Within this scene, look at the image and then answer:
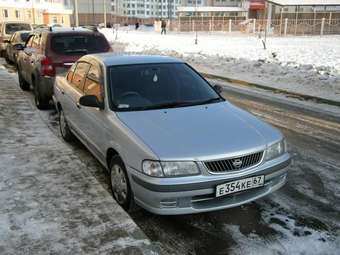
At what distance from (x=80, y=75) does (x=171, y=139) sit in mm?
2551

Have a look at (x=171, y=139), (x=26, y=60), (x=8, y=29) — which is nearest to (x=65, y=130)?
(x=171, y=139)

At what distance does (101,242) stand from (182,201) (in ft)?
2.61

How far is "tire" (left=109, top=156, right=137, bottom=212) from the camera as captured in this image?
13.5 feet

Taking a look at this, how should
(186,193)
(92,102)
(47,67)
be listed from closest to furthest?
(186,193) < (92,102) < (47,67)

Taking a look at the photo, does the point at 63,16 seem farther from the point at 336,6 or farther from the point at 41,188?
the point at 41,188

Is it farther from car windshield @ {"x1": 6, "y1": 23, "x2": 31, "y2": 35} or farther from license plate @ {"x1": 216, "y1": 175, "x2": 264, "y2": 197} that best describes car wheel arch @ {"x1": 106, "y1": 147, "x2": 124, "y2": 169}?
car windshield @ {"x1": 6, "y1": 23, "x2": 31, "y2": 35}

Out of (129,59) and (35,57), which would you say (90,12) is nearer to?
(35,57)

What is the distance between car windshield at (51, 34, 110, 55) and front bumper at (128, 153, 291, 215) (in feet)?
18.2

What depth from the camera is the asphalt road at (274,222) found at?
360 cm

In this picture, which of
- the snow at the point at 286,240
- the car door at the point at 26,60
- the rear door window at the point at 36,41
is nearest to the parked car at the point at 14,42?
the car door at the point at 26,60

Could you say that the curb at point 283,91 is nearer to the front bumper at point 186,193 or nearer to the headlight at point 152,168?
the front bumper at point 186,193

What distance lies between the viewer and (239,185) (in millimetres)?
3740

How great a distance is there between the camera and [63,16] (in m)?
88.9

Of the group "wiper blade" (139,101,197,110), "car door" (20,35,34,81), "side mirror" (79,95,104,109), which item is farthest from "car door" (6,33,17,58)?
→ "wiper blade" (139,101,197,110)
